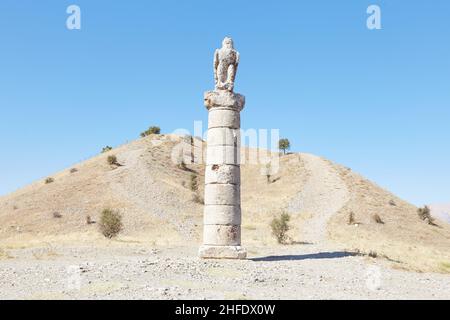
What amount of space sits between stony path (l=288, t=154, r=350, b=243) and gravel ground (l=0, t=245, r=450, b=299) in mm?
16276

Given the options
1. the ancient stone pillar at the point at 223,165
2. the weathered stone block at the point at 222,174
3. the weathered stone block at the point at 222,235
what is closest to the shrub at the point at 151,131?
the ancient stone pillar at the point at 223,165

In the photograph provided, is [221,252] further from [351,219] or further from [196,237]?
[351,219]

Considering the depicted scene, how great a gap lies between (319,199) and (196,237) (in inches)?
772

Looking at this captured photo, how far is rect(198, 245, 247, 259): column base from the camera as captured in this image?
→ 16.4 metres

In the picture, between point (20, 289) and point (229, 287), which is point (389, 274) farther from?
point (20, 289)

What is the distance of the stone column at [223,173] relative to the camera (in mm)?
16906

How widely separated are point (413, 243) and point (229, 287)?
99.2ft

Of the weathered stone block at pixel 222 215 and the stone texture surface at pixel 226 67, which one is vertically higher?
the stone texture surface at pixel 226 67

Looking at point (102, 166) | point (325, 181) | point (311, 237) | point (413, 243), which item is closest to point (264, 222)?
point (311, 237)

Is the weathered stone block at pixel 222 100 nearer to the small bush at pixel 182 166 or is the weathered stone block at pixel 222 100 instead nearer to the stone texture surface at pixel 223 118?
the stone texture surface at pixel 223 118

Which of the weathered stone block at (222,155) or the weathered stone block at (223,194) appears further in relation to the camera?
the weathered stone block at (222,155)

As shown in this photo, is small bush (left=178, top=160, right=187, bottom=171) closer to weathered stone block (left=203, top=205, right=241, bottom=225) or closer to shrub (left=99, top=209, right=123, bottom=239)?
shrub (left=99, top=209, right=123, bottom=239)

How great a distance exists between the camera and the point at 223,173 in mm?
17281

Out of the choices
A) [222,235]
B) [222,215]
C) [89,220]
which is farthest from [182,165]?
[222,235]
